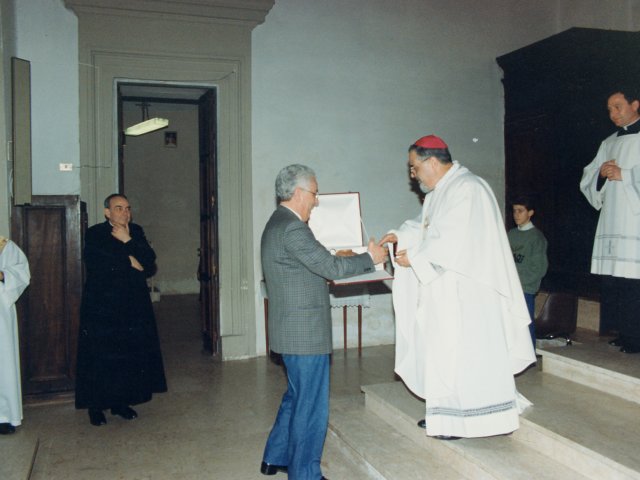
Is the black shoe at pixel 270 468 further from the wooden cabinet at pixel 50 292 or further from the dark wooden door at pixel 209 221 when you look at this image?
the dark wooden door at pixel 209 221

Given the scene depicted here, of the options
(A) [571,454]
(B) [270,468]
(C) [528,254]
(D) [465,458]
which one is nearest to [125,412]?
(B) [270,468]

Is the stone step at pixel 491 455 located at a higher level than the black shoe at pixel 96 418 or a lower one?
higher

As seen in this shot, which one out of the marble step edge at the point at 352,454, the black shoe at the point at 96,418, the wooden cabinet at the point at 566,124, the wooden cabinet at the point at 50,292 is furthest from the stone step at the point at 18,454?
the wooden cabinet at the point at 566,124

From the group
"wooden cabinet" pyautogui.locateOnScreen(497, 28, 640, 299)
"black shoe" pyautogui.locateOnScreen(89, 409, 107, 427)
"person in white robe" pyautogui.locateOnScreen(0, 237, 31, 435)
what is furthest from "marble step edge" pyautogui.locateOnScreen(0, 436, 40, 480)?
"wooden cabinet" pyautogui.locateOnScreen(497, 28, 640, 299)

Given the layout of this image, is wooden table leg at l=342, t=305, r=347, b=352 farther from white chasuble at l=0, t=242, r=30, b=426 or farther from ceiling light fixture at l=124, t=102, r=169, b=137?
ceiling light fixture at l=124, t=102, r=169, b=137

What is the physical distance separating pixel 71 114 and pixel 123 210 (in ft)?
5.52

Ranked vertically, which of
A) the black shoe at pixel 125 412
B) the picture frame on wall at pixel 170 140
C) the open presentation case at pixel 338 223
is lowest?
the black shoe at pixel 125 412

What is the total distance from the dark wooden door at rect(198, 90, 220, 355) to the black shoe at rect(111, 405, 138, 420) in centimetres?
178

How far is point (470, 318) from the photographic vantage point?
10.2ft

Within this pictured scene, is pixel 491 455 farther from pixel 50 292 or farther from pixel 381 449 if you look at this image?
pixel 50 292

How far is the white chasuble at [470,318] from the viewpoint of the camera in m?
3.10

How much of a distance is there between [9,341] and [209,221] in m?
2.69

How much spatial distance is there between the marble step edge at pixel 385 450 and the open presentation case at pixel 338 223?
1164mm

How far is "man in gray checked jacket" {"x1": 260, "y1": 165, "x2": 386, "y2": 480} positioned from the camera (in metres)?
Answer: 3.05
